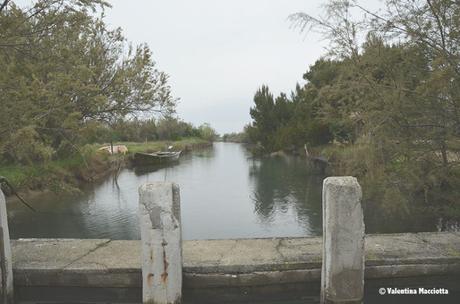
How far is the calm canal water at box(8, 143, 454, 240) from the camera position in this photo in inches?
432

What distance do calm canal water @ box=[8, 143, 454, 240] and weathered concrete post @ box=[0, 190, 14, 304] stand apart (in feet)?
13.6

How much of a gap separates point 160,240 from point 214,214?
29.7ft

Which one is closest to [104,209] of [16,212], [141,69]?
[16,212]

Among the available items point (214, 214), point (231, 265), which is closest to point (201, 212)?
point (214, 214)

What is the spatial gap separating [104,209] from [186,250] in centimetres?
948

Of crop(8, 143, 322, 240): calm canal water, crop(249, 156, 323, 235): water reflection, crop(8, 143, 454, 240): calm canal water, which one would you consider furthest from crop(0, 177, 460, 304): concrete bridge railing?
crop(249, 156, 323, 235): water reflection

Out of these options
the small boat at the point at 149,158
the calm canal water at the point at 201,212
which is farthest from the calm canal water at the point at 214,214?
the small boat at the point at 149,158

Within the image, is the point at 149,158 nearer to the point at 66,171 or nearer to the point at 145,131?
the point at 145,131

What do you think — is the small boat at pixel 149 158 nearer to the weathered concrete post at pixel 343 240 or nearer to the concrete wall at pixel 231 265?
the concrete wall at pixel 231 265

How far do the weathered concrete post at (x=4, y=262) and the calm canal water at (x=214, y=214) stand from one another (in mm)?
4152

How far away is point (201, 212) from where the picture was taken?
13.9 metres

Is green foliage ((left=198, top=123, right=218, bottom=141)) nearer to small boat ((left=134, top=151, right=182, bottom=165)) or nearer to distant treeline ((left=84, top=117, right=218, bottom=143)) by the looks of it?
distant treeline ((left=84, top=117, right=218, bottom=143))

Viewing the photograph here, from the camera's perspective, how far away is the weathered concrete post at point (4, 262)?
4.71 meters

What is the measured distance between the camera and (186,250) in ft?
18.8
